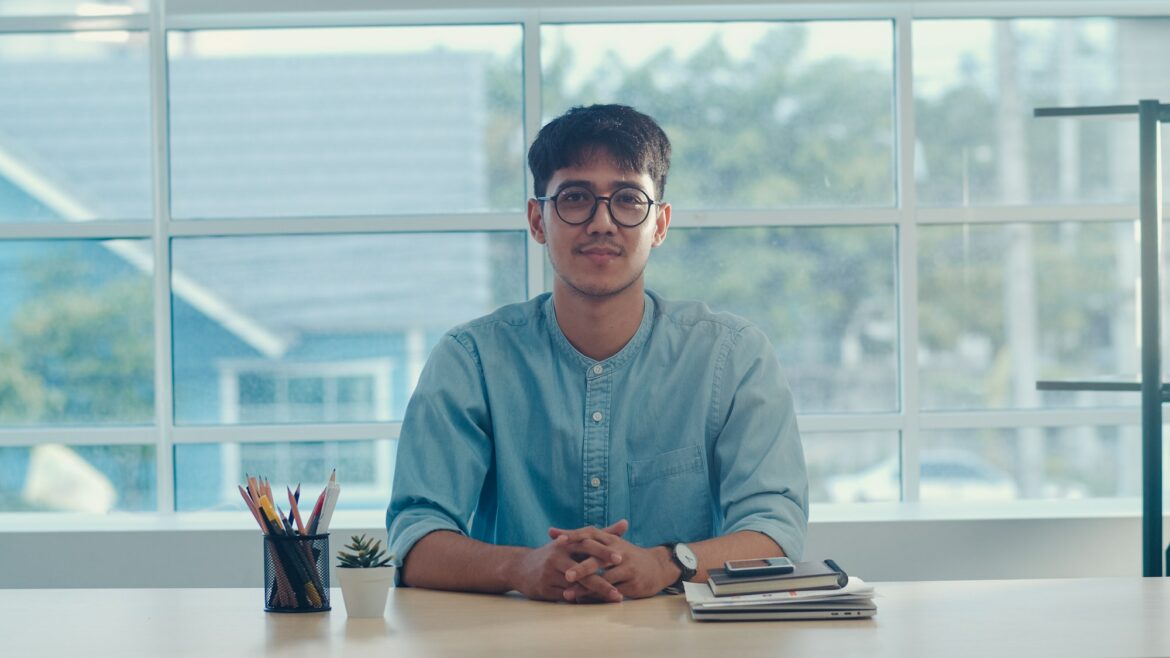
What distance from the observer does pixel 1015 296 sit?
347cm

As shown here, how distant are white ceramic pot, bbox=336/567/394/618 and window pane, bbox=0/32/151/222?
223 centimetres

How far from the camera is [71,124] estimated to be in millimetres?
3457

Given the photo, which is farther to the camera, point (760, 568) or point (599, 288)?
point (599, 288)

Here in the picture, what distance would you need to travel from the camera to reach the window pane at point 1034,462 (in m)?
3.48

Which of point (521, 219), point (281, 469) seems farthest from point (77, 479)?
point (521, 219)

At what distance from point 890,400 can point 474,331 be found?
1.75 metres

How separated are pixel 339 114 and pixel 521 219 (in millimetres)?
619

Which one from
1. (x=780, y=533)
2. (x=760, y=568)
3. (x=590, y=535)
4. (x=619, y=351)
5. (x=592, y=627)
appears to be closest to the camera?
(x=592, y=627)

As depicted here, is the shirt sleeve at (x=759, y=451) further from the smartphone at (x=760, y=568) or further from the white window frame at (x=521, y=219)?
the white window frame at (x=521, y=219)

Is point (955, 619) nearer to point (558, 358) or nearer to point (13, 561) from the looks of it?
point (558, 358)

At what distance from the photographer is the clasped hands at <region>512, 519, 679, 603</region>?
162 centimetres

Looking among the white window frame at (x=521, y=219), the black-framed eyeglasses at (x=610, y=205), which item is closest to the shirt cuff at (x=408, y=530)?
the black-framed eyeglasses at (x=610, y=205)

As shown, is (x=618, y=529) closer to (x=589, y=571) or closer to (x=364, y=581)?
(x=589, y=571)

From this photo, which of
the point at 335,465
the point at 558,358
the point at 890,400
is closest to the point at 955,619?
the point at 558,358
